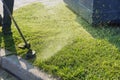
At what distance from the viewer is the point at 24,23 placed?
578 cm

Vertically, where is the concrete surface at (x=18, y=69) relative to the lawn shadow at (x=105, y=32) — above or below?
above

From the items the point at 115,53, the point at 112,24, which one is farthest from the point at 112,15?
the point at 115,53

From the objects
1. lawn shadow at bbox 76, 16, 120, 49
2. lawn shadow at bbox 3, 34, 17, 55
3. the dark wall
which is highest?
the dark wall

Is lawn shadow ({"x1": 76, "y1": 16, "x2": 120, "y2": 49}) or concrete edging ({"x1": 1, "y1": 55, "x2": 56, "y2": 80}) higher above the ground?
concrete edging ({"x1": 1, "y1": 55, "x2": 56, "y2": 80})

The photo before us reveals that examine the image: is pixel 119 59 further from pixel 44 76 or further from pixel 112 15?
pixel 112 15

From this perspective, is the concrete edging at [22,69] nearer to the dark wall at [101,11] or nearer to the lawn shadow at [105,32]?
the lawn shadow at [105,32]

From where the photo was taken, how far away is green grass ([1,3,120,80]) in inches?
161

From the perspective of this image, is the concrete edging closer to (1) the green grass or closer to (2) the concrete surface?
(2) the concrete surface

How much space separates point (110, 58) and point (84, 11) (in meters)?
1.61

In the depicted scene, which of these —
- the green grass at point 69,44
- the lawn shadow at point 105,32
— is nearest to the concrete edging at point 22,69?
the green grass at point 69,44

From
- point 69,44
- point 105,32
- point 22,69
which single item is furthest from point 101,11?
point 22,69

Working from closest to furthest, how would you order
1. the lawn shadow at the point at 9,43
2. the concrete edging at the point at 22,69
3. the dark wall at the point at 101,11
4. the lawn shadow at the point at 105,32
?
the concrete edging at the point at 22,69
the lawn shadow at the point at 9,43
the lawn shadow at the point at 105,32
the dark wall at the point at 101,11

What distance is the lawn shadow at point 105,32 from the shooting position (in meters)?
5.00

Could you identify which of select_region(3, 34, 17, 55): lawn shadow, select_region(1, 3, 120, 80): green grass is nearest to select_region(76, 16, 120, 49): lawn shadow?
select_region(1, 3, 120, 80): green grass
